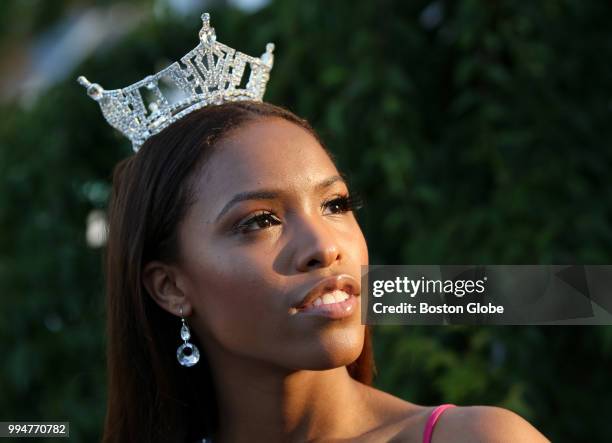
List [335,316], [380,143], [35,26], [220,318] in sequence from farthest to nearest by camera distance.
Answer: [35,26]
[380,143]
[220,318]
[335,316]

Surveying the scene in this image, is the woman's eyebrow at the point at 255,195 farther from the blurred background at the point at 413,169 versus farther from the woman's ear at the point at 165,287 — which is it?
the blurred background at the point at 413,169

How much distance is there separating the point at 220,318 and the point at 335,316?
26 centimetres

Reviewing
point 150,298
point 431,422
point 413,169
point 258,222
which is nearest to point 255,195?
point 258,222

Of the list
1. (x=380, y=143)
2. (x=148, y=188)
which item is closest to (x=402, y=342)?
(x=380, y=143)

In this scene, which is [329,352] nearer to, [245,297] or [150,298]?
[245,297]

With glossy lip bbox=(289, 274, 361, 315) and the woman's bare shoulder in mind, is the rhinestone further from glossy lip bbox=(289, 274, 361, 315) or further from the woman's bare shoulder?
the woman's bare shoulder

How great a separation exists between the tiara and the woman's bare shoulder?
2.90ft

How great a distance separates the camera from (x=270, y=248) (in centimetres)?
193

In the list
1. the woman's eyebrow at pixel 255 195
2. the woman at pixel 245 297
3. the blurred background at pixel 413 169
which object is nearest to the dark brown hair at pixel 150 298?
the woman at pixel 245 297

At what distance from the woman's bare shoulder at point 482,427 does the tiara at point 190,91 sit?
2.90ft

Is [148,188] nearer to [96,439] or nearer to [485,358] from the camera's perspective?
[485,358]

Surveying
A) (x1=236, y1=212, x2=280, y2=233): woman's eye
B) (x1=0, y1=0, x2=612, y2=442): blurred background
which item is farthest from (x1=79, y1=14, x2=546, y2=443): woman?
(x1=0, y1=0, x2=612, y2=442): blurred background

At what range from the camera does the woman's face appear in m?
1.88

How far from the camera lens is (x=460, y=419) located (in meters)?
1.89
